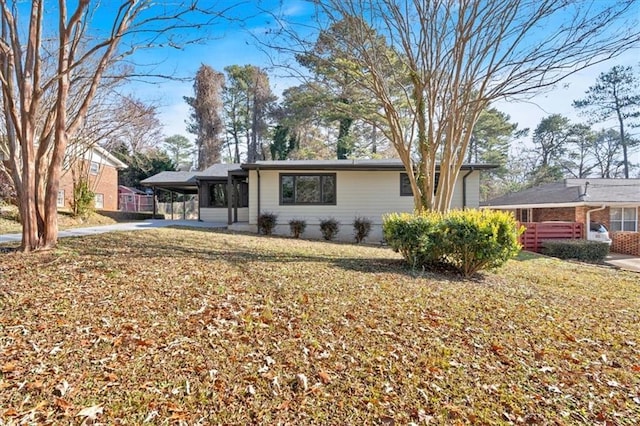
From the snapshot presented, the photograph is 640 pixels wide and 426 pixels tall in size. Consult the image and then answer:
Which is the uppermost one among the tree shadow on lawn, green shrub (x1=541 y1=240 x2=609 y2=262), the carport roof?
the carport roof

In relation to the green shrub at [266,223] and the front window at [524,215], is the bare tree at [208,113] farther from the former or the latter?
the front window at [524,215]

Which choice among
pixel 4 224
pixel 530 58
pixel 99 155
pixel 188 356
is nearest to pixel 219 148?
pixel 99 155

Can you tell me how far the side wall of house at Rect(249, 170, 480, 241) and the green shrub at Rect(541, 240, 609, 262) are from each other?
10.8 ft

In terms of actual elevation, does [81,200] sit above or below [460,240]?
above

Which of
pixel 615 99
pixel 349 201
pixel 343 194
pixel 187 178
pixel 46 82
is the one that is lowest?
pixel 349 201

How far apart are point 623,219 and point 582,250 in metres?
5.86

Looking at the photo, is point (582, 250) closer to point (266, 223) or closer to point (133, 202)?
point (266, 223)

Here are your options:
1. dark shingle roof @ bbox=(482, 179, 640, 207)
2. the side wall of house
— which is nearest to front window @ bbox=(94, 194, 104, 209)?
the side wall of house

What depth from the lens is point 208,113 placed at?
89.7ft

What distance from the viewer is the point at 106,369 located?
7.62 feet

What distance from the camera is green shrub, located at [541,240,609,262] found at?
11.3 m

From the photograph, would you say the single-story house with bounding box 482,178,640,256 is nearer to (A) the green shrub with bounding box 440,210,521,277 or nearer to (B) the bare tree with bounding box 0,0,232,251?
(A) the green shrub with bounding box 440,210,521,277

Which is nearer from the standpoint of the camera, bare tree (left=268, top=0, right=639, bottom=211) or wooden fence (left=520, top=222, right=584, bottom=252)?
bare tree (left=268, top=0, right=639, bottom=211)

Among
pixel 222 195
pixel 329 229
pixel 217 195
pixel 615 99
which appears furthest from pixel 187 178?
pixel 615 99
